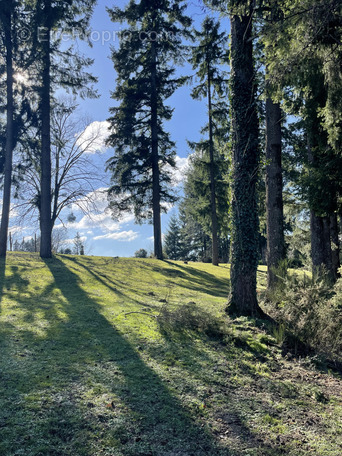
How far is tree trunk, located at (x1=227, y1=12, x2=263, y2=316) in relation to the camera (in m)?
5.90

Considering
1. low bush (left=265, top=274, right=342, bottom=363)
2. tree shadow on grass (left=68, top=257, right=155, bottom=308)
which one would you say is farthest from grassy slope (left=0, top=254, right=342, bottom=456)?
tree shadow on grass (left=68, top=257, right=155, bottom=308)

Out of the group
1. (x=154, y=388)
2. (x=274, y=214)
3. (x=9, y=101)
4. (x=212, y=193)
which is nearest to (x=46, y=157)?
(x=9, y=101)

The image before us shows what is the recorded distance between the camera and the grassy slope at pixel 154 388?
248 cm

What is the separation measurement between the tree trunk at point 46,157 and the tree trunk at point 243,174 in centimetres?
985

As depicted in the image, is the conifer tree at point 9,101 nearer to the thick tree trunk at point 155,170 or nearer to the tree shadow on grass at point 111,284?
the tree shadow on grass at point 111,284

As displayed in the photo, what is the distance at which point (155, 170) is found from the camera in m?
18.7

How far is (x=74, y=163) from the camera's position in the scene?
22219 mm

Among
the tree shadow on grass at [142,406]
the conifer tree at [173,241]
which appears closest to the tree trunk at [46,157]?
the tree shadow on grass at [142,406]

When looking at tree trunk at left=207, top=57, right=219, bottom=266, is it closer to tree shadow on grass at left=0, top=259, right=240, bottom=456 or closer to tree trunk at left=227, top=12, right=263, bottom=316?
tree trunk at left=227, top=12, right=263, bottom=316

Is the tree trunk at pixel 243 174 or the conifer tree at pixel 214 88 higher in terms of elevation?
the conifer tree at pixel 214 88

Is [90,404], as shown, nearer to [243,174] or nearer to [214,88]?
[243,174]

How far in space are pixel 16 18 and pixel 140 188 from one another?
34.7ft

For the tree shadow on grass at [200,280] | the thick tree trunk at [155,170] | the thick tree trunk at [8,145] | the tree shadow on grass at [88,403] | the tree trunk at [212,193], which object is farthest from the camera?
the tree trunk at [212,193]

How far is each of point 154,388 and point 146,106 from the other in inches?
742
